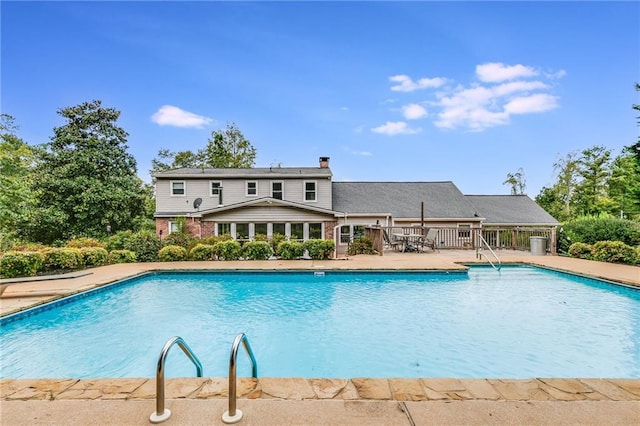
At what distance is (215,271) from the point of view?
13023 millimetres

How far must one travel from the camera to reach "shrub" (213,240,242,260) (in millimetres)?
15141

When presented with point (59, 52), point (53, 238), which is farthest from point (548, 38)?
point (53, 238)

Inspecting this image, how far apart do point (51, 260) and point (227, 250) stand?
6304 mm

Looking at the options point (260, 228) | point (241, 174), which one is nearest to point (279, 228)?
point (260, 228)

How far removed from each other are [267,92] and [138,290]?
15863 mm

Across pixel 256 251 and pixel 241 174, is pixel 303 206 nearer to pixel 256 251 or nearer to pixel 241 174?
pixel 256 251

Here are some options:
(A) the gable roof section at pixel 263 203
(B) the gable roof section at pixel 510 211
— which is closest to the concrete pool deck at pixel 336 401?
(A) the gable roof section at pixel 263 203

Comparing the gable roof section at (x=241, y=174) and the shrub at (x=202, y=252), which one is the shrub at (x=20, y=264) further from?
the gable roof section at (x=241, y=174)

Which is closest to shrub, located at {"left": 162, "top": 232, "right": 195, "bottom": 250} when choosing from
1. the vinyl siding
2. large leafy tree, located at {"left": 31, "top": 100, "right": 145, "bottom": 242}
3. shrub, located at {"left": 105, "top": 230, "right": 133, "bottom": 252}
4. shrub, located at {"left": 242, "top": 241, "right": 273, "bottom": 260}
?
shrub, located at {"left": 105, "top": 230, "right": 133, "bottom": 252}

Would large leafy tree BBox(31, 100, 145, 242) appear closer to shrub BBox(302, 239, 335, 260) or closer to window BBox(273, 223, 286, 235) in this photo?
window BBox(273, 223, 286, 235)

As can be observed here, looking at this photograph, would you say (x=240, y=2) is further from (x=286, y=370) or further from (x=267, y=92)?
(x=286, y=370)

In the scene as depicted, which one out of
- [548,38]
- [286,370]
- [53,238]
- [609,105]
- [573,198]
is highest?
[548,38]

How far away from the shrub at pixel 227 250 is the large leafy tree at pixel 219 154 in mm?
20599

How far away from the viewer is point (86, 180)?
22.9 m
